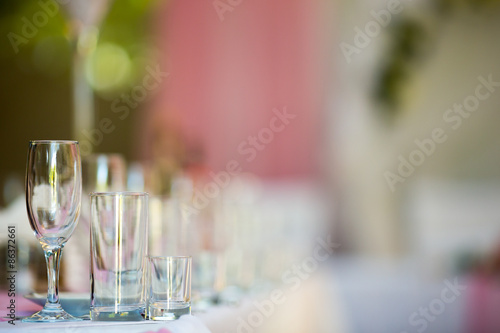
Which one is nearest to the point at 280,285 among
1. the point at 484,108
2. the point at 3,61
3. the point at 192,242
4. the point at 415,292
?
the point at 192,242

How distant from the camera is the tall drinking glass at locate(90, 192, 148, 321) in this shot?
40.5 inches

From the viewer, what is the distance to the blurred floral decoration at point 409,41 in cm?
526

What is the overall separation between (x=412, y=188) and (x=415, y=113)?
49 cm

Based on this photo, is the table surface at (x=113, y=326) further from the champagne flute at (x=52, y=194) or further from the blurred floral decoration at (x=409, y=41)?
the blurred floral decoration at (x=409, y=41)

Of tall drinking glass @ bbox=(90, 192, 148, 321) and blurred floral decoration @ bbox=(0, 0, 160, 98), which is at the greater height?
blurred floral decoration @ bbox=(0, 0, 160, 98)

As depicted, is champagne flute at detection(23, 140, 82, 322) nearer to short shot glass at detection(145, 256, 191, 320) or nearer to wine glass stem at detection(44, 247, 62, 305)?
wine glass stem at detection(44, 247, 62, 305)

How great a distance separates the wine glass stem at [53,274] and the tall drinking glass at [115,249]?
0.05 m

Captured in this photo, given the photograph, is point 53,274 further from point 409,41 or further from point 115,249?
point 409,41

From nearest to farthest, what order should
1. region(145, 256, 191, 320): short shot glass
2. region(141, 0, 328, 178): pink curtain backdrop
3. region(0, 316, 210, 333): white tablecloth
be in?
region(0, 316, 210, 333): white tablecloth
region(145, 256, 191, 320): short shot glass
region(141, 0, 328, 178): pink curtain backdrop

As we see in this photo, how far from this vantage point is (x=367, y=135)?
545 centimetres

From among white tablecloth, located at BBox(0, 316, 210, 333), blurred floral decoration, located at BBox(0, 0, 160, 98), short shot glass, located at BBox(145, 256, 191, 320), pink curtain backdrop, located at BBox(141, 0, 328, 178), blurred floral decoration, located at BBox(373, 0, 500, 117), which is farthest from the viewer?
pink curtain backdrop, located at BBox(141, 0, 328, 178)

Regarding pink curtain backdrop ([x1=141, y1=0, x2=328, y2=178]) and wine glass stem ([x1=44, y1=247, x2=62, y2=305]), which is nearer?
wine glass stem ([x1=44, y1=247, x2=62, y2=305])

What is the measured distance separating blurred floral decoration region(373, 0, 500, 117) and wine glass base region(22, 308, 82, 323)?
4.50m

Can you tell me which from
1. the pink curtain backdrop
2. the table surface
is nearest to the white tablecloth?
the table surface
